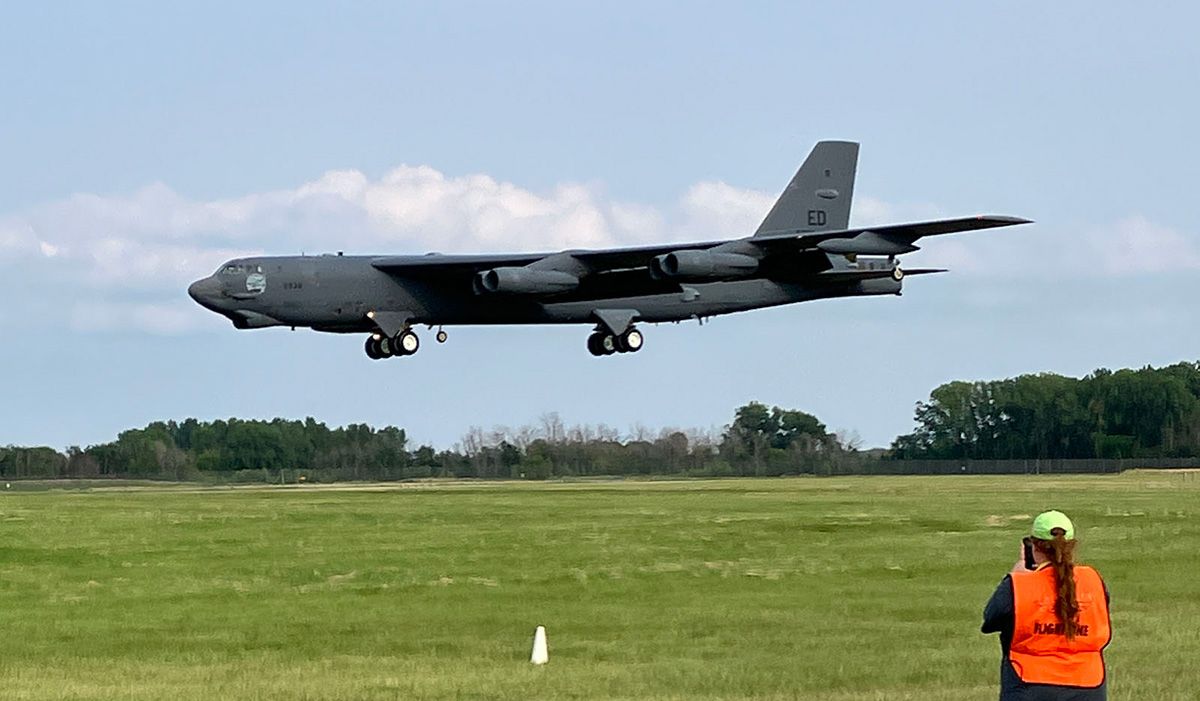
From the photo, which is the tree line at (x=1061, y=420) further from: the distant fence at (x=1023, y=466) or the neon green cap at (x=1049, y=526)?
the neon green cap at (x=1049, y=526)

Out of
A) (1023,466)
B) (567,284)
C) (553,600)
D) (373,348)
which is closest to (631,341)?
(567,284)

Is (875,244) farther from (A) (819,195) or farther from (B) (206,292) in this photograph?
(B) (206,292)

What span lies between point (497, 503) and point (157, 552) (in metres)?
14.2

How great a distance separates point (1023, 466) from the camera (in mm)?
92438

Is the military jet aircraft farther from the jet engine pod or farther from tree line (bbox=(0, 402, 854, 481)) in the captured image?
tree line (bbox=(0, 402, 854, 481))

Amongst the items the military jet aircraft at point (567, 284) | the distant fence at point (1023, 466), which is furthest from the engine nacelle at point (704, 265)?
the distant fence at point (1023, 466)

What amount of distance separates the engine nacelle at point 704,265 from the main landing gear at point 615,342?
4.13 metres

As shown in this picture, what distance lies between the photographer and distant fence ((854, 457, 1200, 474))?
90.4m

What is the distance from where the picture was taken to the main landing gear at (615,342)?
175 feet

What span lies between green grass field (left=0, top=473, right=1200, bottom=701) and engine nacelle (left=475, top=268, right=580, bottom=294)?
7.94m

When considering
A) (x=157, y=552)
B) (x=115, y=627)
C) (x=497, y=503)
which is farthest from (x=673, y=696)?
(x=497, y=503)

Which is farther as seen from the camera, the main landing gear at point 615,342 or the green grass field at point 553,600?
the main landing gear at point 615,342

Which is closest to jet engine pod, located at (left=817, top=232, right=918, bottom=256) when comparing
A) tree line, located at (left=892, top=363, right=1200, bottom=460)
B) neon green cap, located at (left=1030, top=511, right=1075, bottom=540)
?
neon green cap, located at (left=1030, top=511, right=1075, bottom=540)

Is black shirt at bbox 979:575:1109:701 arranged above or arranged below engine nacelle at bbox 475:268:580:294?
below
